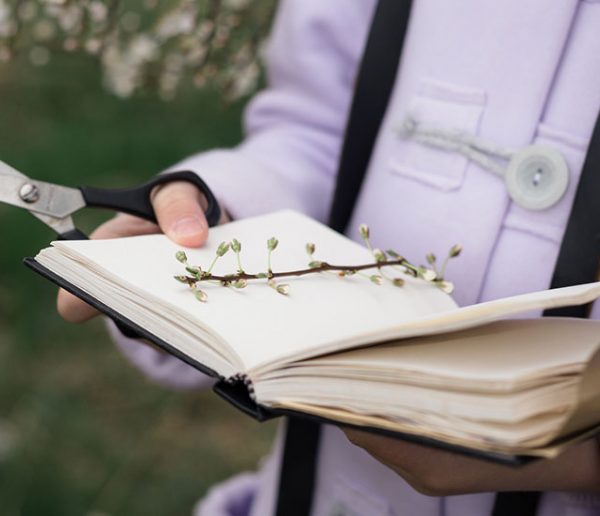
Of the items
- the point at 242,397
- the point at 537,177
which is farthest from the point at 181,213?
the point at 537,177

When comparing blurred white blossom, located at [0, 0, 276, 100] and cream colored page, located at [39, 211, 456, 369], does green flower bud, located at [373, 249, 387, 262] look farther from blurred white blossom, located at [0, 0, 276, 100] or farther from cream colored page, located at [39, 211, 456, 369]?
blurred white blossom, located at [0, 0, 276, 100]

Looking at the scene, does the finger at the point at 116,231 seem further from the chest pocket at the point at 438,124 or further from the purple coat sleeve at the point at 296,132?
the chest pocket at the point at 438,124

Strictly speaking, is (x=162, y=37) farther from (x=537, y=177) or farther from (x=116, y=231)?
(x=537, y=177)

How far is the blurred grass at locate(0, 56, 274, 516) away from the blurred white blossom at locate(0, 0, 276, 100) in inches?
5.0

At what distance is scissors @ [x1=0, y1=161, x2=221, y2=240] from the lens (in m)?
0.83

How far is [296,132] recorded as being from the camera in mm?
1204

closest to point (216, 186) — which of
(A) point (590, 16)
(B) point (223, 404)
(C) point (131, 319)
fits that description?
(C) point (131, 319)

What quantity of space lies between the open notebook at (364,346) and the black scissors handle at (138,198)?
79 mm

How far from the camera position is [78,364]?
254cm

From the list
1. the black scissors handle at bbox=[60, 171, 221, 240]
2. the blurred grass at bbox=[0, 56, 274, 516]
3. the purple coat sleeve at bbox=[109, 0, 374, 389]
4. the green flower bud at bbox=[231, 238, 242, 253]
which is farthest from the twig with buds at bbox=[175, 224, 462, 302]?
the blurred grass at bbox=[0, 56, 274, 516]

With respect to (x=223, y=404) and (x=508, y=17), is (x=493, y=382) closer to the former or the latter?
(x=508, y=17)

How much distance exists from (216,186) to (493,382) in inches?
22.0

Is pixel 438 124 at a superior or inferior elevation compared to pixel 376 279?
superior

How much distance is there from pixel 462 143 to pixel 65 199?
0.41m
